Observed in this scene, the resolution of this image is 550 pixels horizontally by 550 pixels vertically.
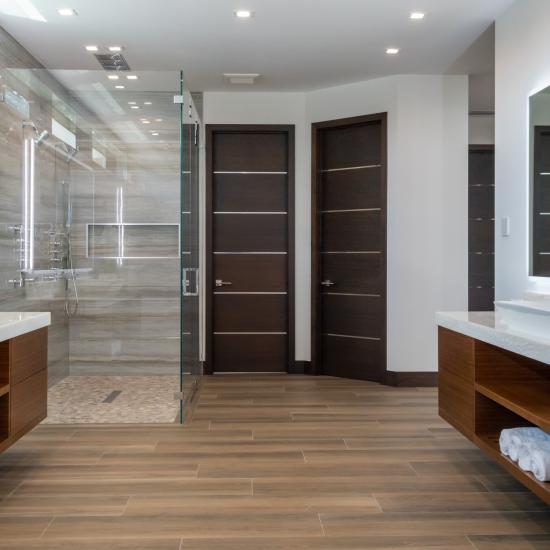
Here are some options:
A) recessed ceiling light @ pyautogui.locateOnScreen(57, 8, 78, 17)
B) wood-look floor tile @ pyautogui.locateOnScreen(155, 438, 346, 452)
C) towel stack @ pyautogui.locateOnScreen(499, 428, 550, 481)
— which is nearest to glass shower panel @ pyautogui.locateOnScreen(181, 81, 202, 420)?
wood-look floor tile @ pyautogui.locateOnScreen(155, 438, 346, 452)

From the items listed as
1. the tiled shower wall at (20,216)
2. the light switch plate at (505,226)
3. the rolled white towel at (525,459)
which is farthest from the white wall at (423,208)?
the rolled white towel at (525,459)

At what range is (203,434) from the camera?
3.67 meters

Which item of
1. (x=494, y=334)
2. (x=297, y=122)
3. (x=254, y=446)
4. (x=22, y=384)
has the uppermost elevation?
(x=297, y=122)

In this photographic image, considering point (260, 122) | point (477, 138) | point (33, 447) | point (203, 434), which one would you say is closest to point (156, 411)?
point (203, 434)

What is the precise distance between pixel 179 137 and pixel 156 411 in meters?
1.87

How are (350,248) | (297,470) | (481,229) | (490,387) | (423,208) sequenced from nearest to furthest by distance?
(490,387) < (297,470) < (423,208) < (350,248) < (481,229)

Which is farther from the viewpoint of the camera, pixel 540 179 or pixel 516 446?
pixel 540 179

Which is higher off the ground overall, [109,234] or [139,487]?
[109,234]

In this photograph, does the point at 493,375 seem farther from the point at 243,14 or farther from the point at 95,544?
the point at 243,14

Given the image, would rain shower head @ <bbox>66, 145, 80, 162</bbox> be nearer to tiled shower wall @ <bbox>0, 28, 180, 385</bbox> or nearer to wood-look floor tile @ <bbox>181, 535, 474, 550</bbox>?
tiled shower wall @ <bbox>0, 28, 180, 385</bbox>

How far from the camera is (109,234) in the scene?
14.7ft

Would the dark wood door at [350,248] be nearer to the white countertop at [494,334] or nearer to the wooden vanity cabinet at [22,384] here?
the white countertop at [494,334]

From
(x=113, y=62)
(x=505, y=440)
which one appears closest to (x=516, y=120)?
(x=505, y=440)

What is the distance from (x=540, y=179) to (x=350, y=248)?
2283mm
